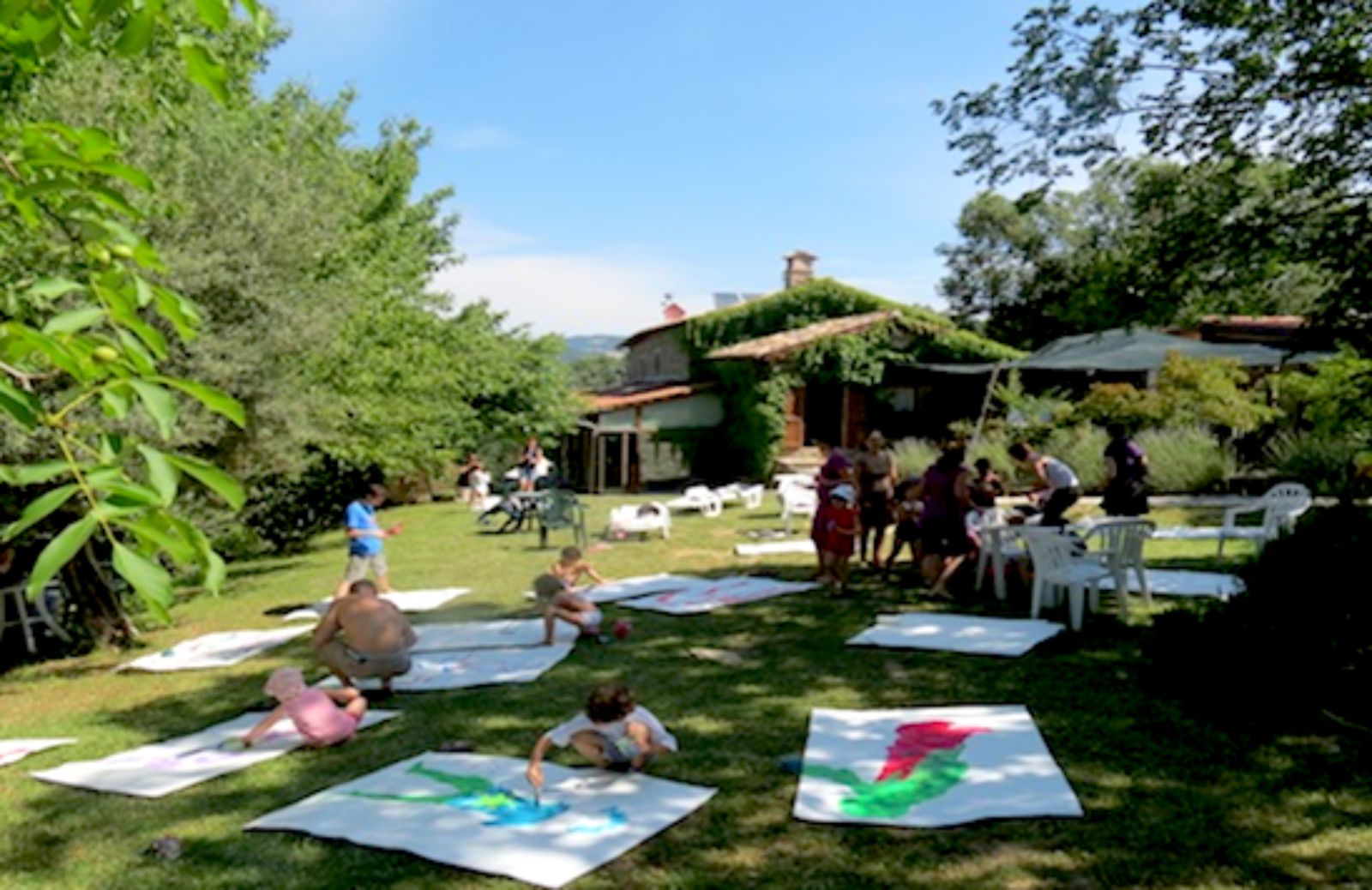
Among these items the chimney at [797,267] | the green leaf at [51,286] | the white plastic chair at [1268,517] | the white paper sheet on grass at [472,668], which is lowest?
the white paper sheet on grass at [472,668]

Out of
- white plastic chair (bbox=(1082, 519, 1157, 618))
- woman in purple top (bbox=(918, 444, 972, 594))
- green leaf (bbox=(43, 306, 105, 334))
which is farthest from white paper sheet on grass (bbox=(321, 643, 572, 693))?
green leaf (bbox=(43, 306, 105, 334))

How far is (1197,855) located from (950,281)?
44954mm

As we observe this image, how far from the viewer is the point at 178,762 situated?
6.54m

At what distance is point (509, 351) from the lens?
1271 inches

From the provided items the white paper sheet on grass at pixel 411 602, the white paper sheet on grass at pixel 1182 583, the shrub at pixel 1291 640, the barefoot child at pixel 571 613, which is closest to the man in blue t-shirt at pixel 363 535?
the white paper sheet on grass at pixel 411 602

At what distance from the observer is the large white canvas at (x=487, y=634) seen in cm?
954

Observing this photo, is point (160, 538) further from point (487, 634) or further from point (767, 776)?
point (487, 634)

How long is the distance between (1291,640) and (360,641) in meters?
6.29

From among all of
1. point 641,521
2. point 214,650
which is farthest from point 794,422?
point 214,650

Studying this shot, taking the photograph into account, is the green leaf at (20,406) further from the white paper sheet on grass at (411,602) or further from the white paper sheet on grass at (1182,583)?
the white paper sheet on grass at (411,602)

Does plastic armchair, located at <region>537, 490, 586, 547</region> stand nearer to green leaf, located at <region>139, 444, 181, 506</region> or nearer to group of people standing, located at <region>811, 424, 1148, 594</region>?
group of people standing, located at <region>811, 424, 1148, 594</region>

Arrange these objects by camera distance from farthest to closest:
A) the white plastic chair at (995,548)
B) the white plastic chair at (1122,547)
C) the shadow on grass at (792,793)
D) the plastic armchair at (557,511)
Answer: the plastic armchair at (557,511) → the white plastic chair at (995,548) → the white plastic chair at (1122,547) → the shadow on grass at (792,793)

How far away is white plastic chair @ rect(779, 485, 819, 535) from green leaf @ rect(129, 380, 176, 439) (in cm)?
1597

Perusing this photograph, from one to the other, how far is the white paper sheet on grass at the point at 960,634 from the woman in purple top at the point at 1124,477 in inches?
110
